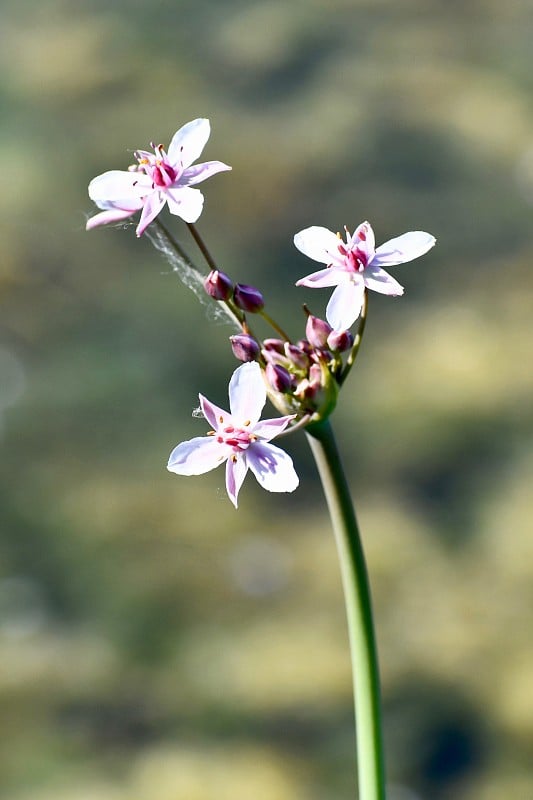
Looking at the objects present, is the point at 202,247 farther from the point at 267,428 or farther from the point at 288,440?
the point at 288,440

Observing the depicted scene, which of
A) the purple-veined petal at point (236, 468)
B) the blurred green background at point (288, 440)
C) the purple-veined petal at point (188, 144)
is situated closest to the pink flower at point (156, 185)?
the purple-veined petal at point (188, 144)

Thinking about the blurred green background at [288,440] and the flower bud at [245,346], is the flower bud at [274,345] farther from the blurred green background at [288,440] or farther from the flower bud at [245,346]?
the blurred green background at [288,440]

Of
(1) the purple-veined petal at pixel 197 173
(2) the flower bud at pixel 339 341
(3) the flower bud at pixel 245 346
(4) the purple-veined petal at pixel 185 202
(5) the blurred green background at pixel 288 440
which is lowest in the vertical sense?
(3) the flower bud at pixel 245 346

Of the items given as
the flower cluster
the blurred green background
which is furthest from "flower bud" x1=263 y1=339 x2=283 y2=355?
the blurred green background

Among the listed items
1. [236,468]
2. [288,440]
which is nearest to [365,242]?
[236,468]

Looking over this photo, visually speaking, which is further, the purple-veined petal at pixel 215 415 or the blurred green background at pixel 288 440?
the blurred green background at pixel 288 440

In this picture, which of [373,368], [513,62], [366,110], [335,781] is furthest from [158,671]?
[513,62]
